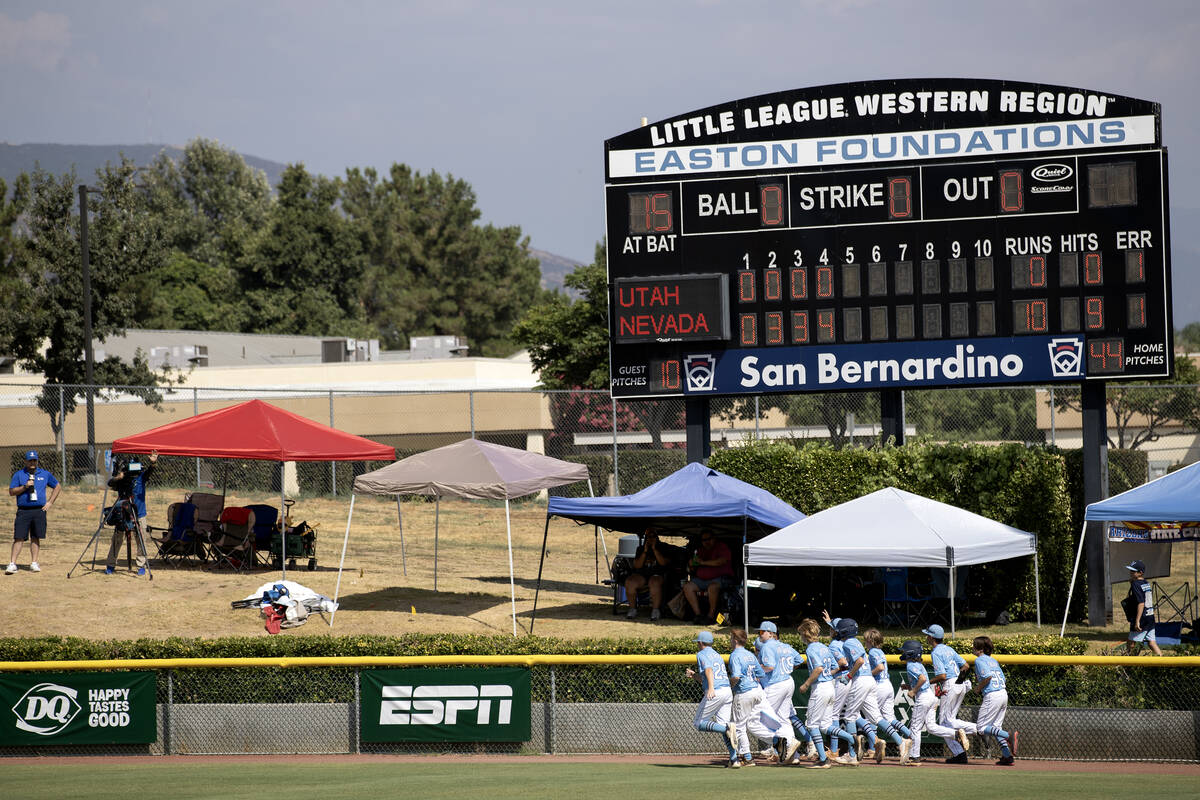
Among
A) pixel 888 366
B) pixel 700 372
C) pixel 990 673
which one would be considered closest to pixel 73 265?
pixel 700 372

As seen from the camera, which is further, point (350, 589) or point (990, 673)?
point (350, 589)

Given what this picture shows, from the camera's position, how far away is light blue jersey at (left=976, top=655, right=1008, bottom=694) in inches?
497

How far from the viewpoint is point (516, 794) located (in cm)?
1109

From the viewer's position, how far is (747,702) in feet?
41.2

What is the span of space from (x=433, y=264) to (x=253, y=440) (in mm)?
67596

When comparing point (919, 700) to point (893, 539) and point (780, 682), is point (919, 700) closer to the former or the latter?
point (780, 682)

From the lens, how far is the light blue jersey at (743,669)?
1250 centimetres

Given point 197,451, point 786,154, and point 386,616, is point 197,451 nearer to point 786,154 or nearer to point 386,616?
point 386,616

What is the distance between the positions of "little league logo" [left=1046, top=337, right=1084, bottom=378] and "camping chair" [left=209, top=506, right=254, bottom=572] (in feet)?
42.0

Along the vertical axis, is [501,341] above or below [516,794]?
above

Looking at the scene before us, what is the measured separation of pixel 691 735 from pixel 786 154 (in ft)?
34.1

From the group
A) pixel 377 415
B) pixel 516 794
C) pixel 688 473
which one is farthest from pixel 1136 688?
pixel 377 415

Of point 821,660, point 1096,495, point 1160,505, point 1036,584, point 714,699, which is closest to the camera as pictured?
point 714,699

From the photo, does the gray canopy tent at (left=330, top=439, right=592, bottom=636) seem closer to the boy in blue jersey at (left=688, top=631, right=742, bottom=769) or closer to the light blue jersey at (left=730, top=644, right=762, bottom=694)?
the boy in blue jersey at (left=688, top=631, right=742, bottom=769)
